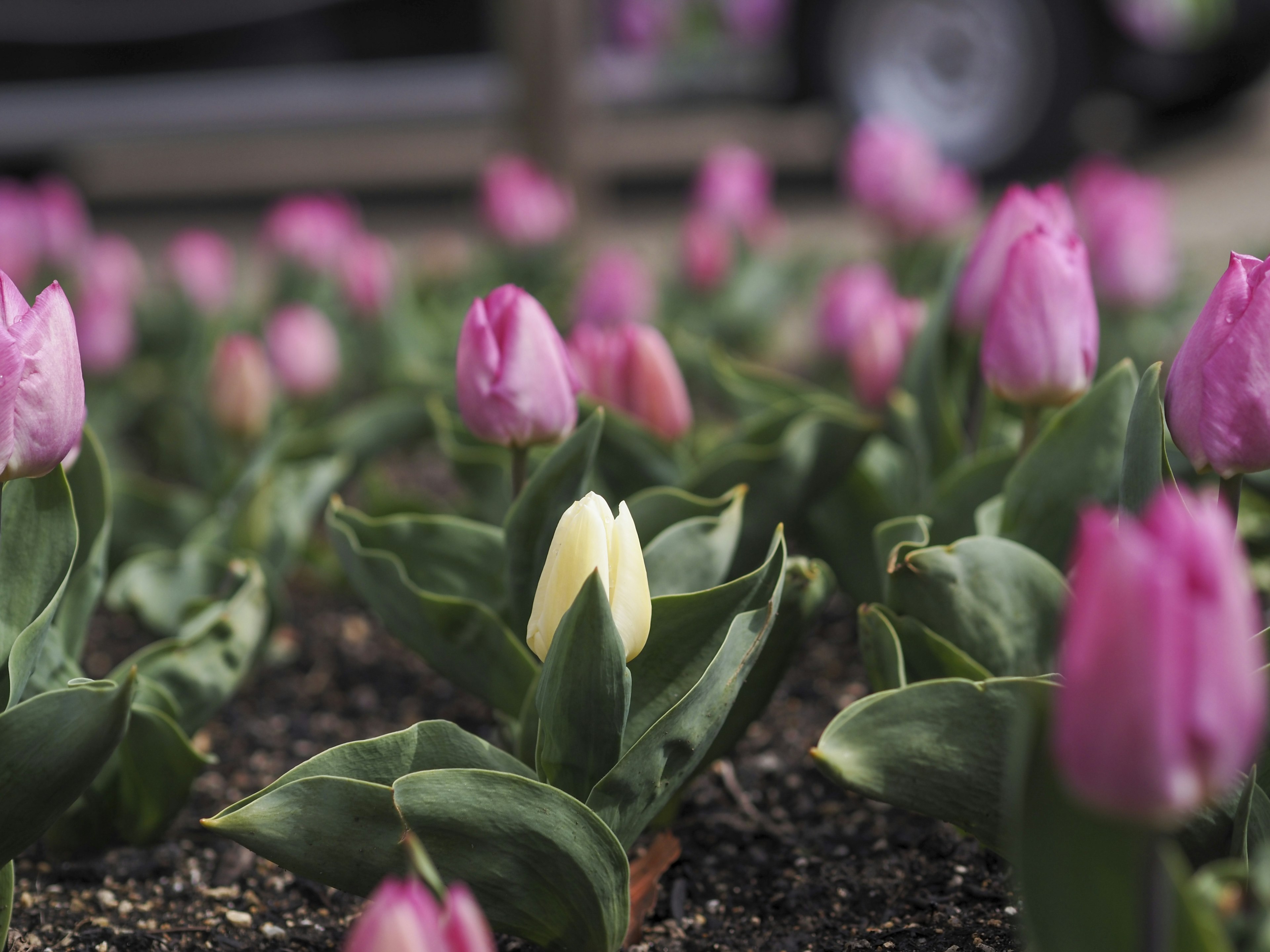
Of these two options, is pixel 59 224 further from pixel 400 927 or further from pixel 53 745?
pixel 400 927

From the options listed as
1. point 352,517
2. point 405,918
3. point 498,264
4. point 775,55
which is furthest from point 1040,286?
point 775,55

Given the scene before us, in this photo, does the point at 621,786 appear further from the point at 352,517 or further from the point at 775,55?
the point at 775,55

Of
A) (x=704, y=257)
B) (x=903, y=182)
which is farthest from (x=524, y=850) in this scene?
(x=903, y=182)

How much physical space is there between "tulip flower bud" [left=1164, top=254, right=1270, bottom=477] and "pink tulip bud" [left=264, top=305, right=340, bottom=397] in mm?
1662

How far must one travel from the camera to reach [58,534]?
1.18 metres

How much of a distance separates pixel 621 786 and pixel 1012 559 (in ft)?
1.34

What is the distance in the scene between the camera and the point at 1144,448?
111 centimetres

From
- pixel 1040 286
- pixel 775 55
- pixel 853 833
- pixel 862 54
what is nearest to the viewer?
pixel 1040 286

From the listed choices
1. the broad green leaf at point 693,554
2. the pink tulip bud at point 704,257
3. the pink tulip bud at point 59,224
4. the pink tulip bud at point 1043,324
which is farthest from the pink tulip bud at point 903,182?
the broad green leaf at point 693,554

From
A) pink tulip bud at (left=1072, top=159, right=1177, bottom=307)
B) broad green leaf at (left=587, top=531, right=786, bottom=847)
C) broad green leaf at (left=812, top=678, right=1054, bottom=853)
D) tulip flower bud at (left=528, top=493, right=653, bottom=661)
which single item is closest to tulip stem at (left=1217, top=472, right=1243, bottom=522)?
broad green leaf at (left=812, top=678, right=1054, bottom=853)

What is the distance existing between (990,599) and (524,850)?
0.48 meters

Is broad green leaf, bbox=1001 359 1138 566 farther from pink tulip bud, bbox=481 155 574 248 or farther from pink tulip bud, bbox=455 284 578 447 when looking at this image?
pink tulip bud, bbox=481 155 574 248

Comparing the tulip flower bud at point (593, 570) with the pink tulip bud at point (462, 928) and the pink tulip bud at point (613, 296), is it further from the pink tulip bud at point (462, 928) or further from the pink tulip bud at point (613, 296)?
the pink tulip bud at point (613, 296)

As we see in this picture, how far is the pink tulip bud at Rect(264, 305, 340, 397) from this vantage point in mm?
2393
